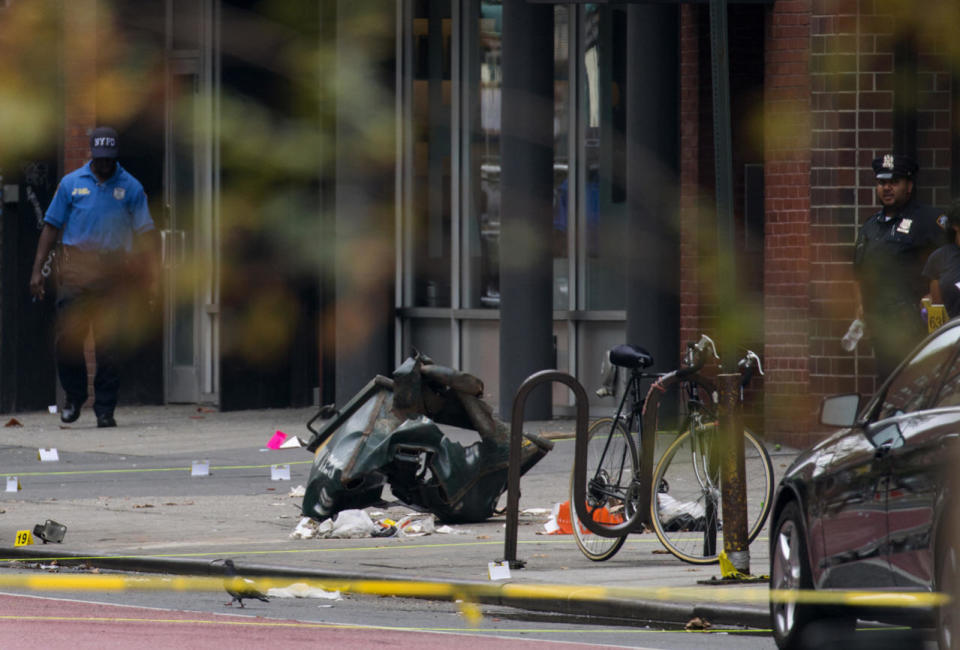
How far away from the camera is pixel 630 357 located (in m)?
8.31

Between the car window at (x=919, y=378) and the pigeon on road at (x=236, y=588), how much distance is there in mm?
2743

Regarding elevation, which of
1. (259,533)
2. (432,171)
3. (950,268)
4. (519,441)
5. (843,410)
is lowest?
(259,533)

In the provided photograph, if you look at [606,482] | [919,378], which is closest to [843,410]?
[919,378]

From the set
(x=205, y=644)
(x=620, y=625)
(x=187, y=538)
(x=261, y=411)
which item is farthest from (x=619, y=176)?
(x=205, y=644)

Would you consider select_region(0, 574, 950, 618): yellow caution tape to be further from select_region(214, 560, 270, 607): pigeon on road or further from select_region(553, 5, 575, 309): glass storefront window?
select_region(553, 5, 575, 309): glass storefront window

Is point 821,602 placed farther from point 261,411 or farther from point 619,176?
point 261,411

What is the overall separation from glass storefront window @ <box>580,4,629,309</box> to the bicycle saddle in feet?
21.2

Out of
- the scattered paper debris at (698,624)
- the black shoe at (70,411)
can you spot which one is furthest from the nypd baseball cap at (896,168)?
the black shoe at (70,411)

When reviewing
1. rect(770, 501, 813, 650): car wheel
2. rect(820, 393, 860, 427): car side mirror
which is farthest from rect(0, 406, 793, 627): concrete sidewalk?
rect(820, 393, 860, 427): car side mirror

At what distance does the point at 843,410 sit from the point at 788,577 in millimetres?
641

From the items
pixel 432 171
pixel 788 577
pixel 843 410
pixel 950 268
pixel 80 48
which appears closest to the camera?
pixel 80 48

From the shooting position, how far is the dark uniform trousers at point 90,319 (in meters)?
14.1

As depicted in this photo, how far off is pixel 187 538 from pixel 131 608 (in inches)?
80.9

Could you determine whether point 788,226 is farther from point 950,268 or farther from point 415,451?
point 415,451
